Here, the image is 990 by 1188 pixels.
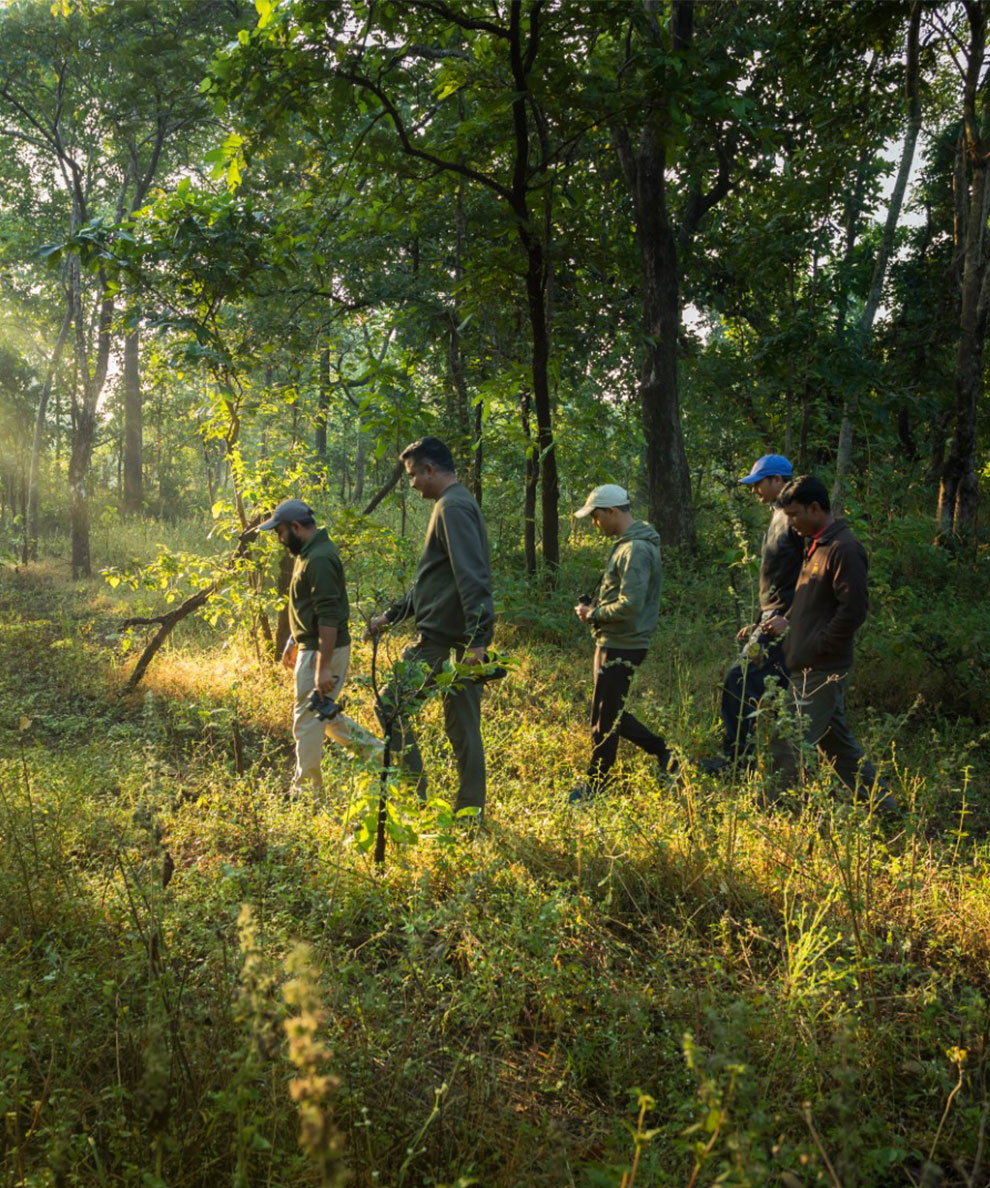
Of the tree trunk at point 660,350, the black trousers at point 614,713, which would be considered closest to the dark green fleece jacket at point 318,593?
the black trousers at point 614,713

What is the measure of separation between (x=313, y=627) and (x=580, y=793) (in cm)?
210

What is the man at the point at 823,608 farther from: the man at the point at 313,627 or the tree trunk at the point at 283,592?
the tree trunk at the point at 283,592

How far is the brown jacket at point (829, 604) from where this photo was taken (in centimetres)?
434

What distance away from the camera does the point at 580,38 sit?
22.3ft

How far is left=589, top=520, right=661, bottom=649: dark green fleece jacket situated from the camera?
504 centimetres

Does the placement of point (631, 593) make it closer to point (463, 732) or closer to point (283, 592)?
point (463, 732)

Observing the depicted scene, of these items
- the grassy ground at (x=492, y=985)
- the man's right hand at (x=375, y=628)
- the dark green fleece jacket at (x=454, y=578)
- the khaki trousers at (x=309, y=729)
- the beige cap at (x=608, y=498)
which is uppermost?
the beige cap at (x=608, y=498)

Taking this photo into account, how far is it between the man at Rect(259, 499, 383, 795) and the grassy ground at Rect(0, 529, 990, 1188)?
0.23m

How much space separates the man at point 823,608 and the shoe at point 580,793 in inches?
48.2

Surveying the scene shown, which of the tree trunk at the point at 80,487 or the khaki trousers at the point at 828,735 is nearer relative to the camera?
the khaki trousers at the point at 828,735

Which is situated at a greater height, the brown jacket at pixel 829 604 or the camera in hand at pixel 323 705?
the brown jacket at pixel 829 604

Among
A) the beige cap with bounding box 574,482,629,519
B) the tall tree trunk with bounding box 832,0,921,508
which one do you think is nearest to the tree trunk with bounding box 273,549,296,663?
the beige cap with bounding box 574,482,629,519

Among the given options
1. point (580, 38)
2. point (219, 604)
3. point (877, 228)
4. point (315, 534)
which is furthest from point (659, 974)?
point (877, 228)

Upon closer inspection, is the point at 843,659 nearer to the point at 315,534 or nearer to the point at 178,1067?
the point at 315,534
